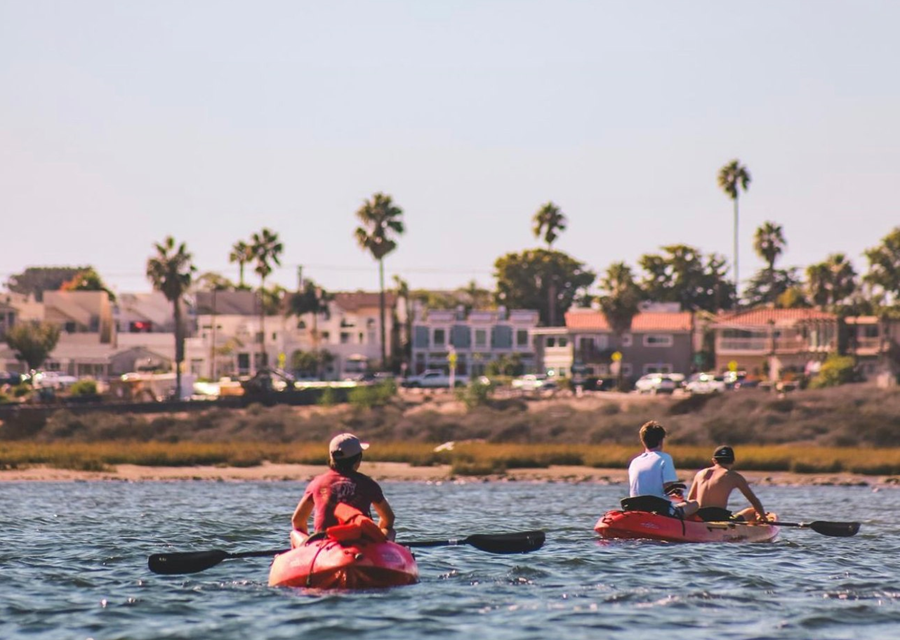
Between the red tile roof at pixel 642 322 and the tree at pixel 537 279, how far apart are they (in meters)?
29.5

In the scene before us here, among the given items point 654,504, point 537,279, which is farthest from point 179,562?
point 537,279

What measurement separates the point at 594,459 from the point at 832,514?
55.3 ft

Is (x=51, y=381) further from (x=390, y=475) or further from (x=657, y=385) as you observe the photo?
(x=390, y=475)

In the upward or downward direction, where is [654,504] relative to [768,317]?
downward

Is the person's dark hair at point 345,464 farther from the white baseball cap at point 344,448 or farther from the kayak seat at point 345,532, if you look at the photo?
the kayak seat at point 345,532

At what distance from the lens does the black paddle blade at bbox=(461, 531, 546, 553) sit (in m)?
20.8

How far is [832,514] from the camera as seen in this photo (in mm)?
34375

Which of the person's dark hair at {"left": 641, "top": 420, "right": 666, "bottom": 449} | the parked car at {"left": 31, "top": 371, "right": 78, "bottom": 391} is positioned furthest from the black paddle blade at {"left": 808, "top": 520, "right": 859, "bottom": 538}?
the parked car at {"left": 31, "top": 371, "right": 78, "bottom": 391}

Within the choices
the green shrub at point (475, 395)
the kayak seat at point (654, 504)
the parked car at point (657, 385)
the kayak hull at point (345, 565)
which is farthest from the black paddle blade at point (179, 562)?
the parked car at point (657, 385)

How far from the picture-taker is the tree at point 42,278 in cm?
19425

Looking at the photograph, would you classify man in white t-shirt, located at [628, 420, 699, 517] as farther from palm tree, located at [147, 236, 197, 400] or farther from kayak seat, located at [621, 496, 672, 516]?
palm tree, located at [147, 236, 197, 400]

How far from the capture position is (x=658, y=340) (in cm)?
13638

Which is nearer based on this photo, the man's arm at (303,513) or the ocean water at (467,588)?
the ocean water at (467,588)

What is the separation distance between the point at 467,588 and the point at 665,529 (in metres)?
4.55
